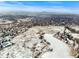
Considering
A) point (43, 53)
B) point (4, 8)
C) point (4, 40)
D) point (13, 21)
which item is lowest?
point (43, 53)

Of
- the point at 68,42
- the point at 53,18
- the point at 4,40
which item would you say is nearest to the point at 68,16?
the point at 53,18

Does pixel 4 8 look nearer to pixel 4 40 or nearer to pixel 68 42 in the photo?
pixel 4 40

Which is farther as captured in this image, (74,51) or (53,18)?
(53,18)

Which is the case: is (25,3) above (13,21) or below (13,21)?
above

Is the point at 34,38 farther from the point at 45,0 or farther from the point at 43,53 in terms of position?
the point at 45,0

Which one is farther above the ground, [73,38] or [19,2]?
[19,2]

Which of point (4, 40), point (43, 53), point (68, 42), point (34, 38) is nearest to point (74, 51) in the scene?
point (68, 42)
